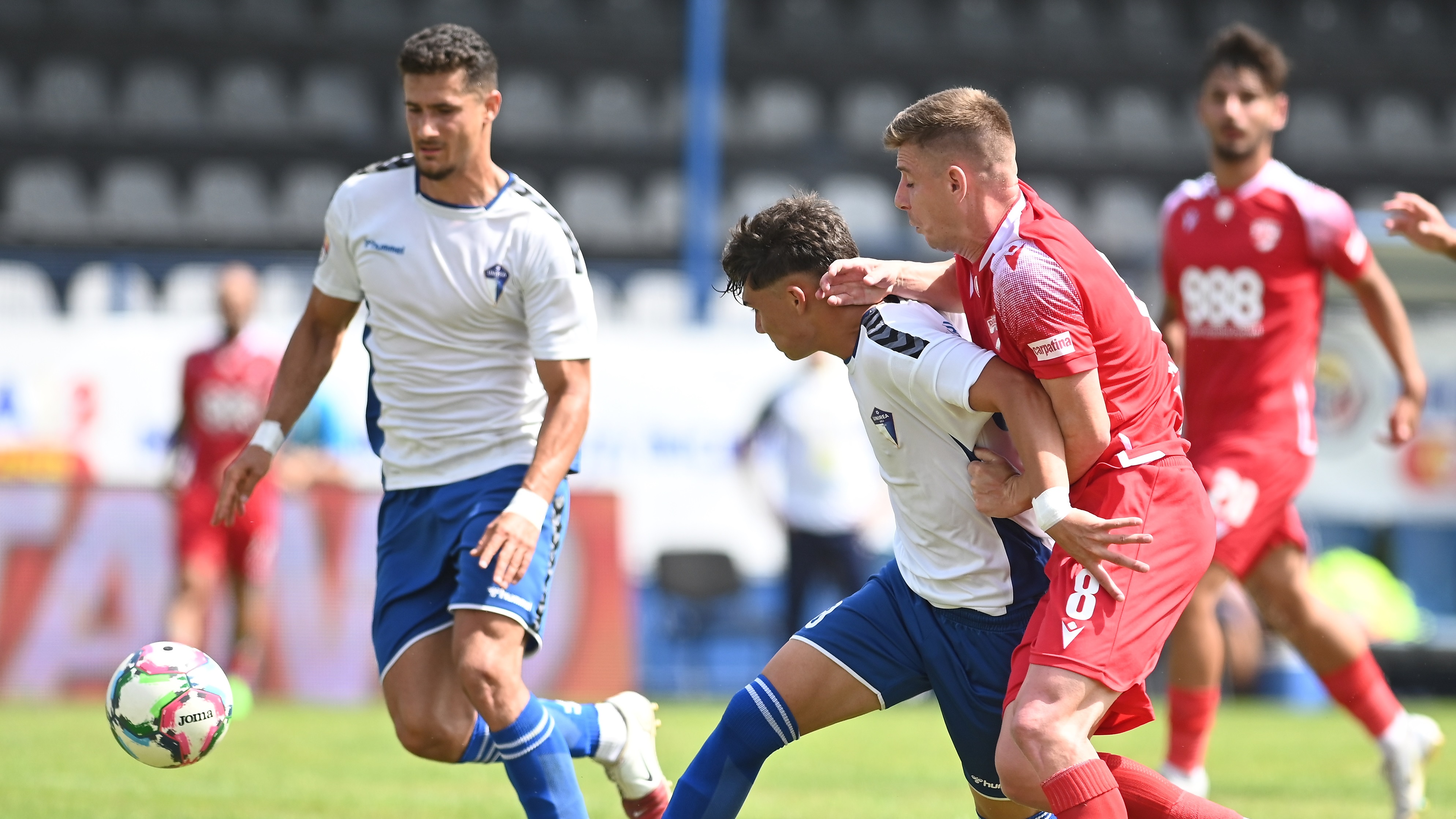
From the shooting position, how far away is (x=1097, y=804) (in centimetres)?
358

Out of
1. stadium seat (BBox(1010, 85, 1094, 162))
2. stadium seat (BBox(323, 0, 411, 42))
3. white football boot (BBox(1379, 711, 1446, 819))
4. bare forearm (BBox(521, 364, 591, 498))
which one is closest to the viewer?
bare forearm (BBox(521, 364, 591, 498))

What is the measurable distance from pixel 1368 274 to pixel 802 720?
3326mm

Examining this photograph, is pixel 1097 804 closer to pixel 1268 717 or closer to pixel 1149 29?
pixel 1268 717

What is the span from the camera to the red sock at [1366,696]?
594 cm

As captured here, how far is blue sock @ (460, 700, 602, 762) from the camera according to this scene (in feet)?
15.6

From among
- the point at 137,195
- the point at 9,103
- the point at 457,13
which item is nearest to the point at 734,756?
the point at 137,195

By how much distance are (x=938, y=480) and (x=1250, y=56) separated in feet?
10.1

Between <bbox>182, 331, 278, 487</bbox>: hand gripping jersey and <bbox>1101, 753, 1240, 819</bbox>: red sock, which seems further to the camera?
<bbox>182, 331, 278, 487</bbox>: hand gripping jersey

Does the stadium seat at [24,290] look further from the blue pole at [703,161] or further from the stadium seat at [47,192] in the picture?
the blue pole at [703,161]

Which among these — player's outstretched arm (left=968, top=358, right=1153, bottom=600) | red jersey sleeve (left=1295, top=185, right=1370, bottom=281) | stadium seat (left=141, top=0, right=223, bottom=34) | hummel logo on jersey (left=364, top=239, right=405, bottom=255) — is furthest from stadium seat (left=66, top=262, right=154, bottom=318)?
player's outstretched arm (left=968, top=358, right=1153, bottom=600)

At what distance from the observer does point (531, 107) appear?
66.8 feet

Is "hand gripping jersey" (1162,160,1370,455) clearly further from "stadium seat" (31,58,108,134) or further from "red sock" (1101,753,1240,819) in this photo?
"stadium seat" (31,58,108,134)

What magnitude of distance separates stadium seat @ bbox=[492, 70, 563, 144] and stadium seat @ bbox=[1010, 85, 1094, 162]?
5831mm

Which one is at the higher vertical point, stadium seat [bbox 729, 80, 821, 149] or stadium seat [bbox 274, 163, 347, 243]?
stadium seat [bbox 729, 80, 821, 149]
